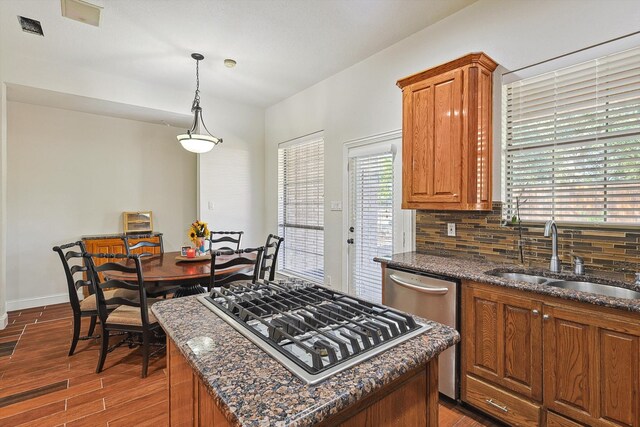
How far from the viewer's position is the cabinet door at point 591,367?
1.44 metres

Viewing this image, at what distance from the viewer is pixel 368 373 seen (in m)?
0.78

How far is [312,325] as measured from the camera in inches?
40.5

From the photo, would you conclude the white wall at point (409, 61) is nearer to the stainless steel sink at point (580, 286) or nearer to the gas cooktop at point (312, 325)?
the stainless steel sink at point (580, 286)

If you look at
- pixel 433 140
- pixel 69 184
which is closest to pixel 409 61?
pixel 433 140

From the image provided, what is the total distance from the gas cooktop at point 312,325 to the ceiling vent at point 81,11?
2.75 metres

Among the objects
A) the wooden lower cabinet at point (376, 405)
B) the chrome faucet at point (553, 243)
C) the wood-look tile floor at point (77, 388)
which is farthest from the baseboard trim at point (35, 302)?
the chrome faucet at point (553, 243)

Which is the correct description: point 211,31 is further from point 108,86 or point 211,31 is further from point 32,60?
point 32,60

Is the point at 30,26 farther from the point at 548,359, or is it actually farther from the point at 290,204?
the point at 548,359

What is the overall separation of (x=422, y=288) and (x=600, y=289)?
1.01 metres

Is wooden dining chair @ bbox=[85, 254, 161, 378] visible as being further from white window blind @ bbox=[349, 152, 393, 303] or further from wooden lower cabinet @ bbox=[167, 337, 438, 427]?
white window blind @ bbox=[349, 152, 393, 303]

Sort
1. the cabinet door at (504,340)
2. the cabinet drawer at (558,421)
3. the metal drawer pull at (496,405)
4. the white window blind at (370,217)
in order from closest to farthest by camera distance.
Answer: the cabinet drawer at (558,421) < the cabinet door at (504,340) < the metal drawer pull at (496,405) < the white window blind at (370,217)

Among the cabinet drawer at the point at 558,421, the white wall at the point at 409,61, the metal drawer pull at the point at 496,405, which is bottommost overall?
the metal drawer pull at the point at 496,405

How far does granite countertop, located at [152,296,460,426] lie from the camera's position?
0.64 metres

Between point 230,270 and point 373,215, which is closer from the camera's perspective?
point 230,270
